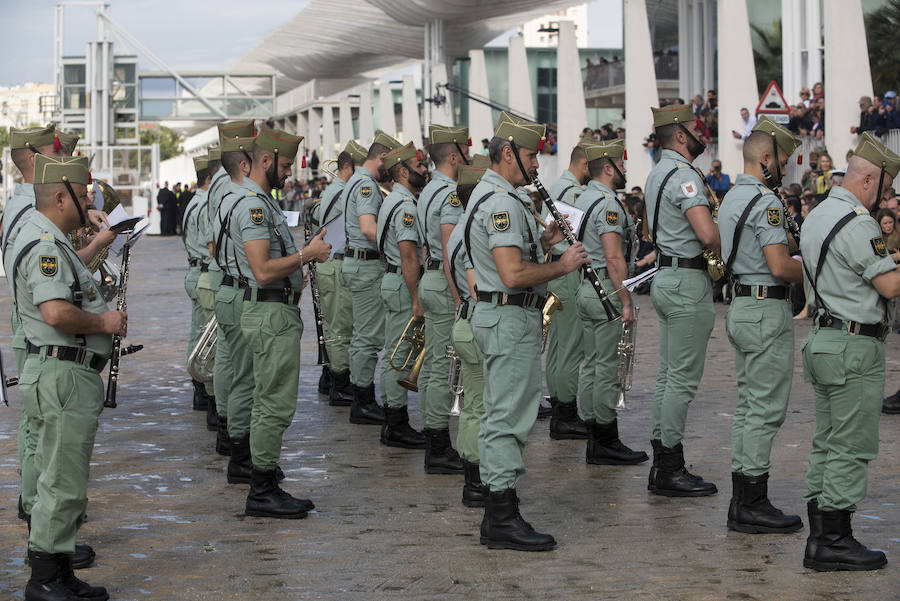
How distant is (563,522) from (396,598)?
1632mm

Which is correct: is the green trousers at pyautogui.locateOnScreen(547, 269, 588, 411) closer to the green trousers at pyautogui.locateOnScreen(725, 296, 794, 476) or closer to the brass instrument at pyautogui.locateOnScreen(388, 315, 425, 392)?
the brass instrument at pyautogui.locateOnScreen(388, 315, 425, 392)

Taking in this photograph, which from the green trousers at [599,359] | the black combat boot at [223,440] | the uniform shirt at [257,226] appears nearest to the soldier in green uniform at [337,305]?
the black combat boot at [223,440]

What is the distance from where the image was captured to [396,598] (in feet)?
19.1

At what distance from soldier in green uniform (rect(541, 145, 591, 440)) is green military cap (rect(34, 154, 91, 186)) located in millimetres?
4356

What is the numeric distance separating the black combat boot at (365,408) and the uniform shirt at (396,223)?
50.3 inches

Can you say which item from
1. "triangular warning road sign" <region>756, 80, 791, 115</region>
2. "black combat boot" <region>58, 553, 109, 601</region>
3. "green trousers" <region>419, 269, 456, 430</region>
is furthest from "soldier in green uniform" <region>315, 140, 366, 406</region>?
"triangular warning road sign" <region>756, 80, 791, 115</region>

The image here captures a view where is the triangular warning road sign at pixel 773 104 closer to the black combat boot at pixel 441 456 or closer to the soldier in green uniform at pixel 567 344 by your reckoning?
the soldier in green uniform at pixel 567 344

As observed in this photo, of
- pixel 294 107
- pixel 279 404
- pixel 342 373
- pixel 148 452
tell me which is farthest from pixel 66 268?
pixel 294 107

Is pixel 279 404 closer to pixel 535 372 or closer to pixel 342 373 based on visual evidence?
pixel 535 372

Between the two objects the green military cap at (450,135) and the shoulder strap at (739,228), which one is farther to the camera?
the green military cap at (450,135)

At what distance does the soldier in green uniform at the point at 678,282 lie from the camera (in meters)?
7.62

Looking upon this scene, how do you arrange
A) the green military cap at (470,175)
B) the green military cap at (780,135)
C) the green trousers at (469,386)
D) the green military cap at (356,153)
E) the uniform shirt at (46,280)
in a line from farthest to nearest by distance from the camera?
the green military cap at (356,153) < the green military cap at (470,175) < the green trousers at (469,386) < the green military cap at (780,135) < the uniform shirt at (46,280)

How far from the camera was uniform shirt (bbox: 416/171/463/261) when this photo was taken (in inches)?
335

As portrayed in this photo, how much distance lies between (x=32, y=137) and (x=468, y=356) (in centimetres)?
298
